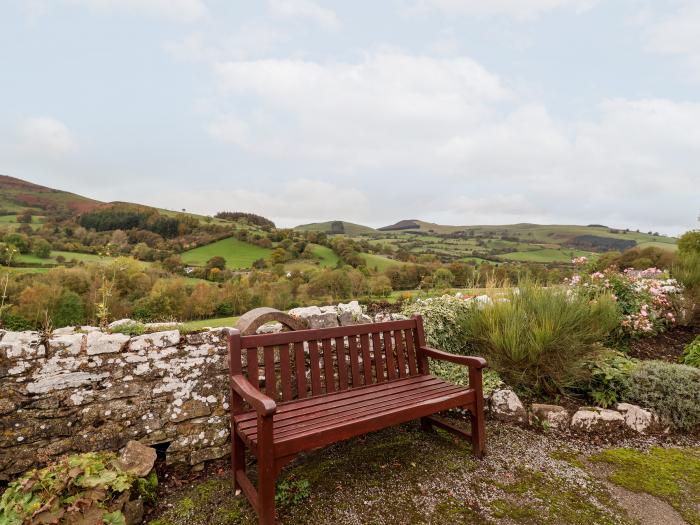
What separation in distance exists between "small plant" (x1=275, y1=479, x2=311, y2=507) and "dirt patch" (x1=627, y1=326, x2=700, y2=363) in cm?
592

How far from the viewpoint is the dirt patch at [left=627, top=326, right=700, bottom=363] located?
19.4 feet

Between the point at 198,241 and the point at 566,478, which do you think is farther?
the point at 198,241

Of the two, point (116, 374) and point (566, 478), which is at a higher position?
point (116, 374)

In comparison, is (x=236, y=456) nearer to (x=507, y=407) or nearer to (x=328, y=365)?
(x=328, y=365)

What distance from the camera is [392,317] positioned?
194 inches

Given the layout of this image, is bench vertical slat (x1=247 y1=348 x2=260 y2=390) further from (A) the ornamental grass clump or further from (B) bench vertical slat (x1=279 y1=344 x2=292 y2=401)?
(A) the ornamental grass clump

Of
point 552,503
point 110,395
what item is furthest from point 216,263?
point 552,503

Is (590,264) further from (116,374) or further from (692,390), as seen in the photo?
(116,374)

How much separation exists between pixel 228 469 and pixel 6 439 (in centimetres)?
169

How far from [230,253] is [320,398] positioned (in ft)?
109

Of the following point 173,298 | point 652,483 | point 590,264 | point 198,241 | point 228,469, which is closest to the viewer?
point 652,483

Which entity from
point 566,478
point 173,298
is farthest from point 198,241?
point 566,478

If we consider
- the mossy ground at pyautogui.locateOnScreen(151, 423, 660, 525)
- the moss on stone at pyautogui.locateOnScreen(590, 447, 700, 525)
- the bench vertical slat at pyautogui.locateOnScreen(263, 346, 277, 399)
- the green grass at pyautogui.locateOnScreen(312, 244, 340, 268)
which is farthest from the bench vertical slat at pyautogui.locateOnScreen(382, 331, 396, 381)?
the green grass at pyautogui.locateOnScreen(312, 244, 340, 268)

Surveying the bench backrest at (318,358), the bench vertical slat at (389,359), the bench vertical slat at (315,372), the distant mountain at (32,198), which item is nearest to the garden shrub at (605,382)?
the bench backrest at (318,358)
